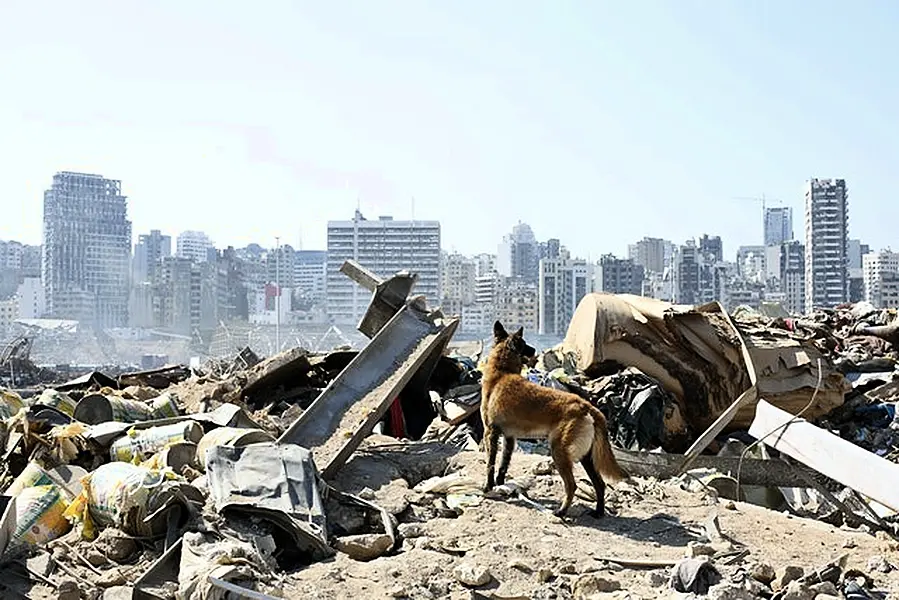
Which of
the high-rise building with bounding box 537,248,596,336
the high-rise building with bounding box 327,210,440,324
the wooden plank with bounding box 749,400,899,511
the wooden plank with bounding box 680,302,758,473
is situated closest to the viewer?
the wooden plank with bounding box 749,400,899,511

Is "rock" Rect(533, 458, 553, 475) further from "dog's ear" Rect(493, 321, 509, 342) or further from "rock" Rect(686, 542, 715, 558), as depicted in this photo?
"rock" Rect(686, 542, 715, 558)

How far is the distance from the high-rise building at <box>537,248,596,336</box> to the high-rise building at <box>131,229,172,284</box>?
38499mm

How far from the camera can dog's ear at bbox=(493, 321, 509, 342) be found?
6.48m

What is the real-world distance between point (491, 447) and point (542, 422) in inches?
19.1

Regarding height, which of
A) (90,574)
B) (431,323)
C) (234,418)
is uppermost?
(431,323)

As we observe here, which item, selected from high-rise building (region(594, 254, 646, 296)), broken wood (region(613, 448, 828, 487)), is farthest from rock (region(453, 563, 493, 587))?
high-rise building (region(594, 254, 646, 296))

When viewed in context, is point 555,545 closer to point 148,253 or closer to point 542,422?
point 542,422

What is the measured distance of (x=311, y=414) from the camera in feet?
24.3

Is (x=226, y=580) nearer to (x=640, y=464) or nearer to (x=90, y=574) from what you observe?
(x=90, y=574)

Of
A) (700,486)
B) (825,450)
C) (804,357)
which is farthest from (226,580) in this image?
(804,357)

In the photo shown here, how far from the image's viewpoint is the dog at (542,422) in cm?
580

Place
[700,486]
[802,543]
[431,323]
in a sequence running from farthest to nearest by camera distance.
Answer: [431,323], [700,486], [802,543]

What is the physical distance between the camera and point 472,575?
489 centimetres

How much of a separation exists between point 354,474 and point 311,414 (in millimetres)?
743
